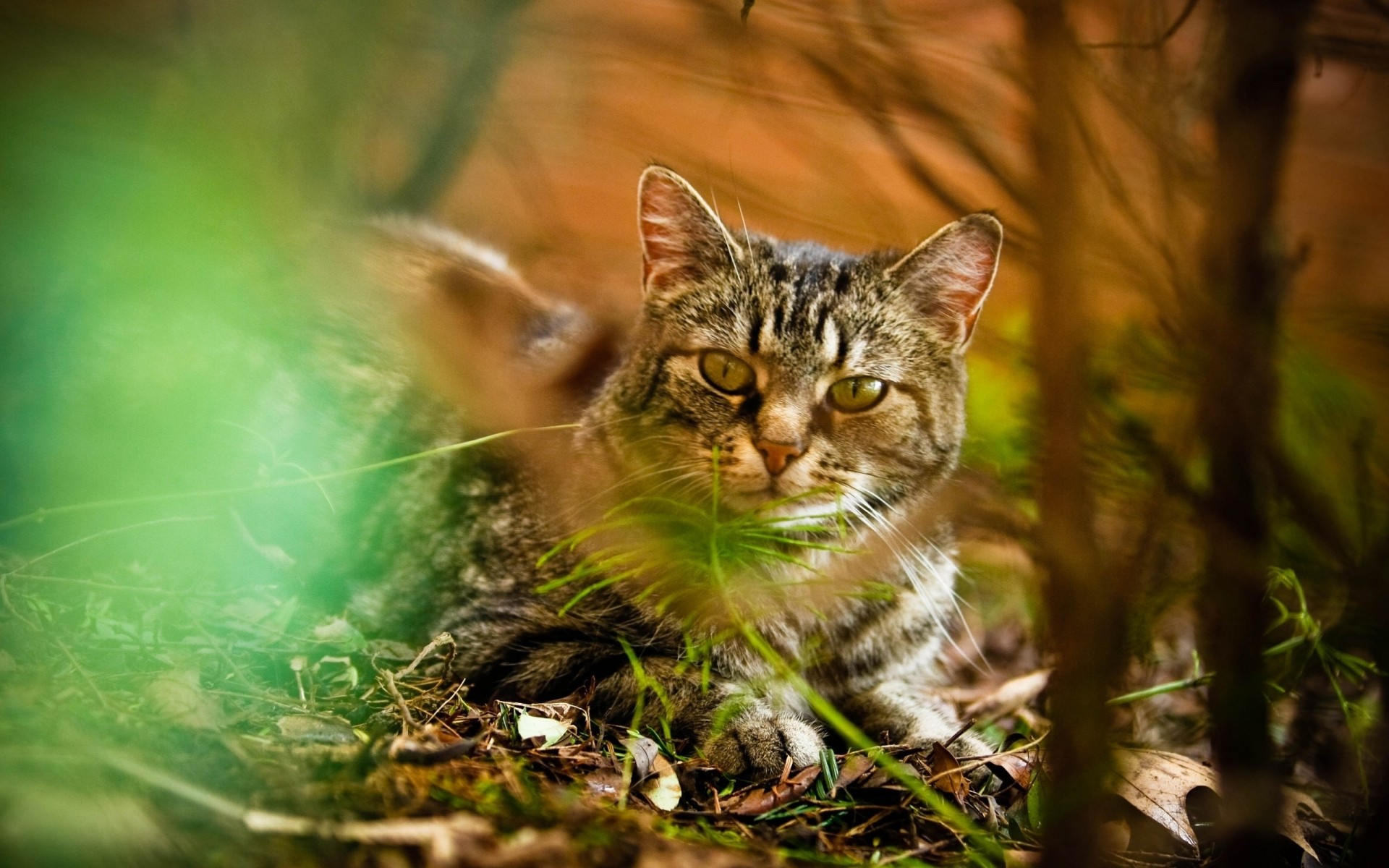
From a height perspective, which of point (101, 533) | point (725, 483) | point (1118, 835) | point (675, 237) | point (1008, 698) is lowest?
point (1008, 698)

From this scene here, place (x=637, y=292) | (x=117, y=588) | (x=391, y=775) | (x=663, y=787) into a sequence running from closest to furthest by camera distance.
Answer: (x=391, y=775) → (x=663, y=787) → (x=117, y=588) → (x=637, y=292)

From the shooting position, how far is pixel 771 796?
5.58 ft

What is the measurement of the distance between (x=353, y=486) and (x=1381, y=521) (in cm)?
232

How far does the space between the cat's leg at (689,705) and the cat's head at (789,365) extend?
1.33ft

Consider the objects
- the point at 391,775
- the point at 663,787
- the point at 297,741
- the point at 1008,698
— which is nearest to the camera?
the point at 391,775

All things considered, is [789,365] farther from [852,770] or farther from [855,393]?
[852,770]

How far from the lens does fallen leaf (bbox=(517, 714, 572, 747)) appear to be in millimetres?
1771

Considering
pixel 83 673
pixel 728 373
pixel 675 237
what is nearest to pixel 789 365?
pixel 728 373

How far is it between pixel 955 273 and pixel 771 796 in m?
1.27

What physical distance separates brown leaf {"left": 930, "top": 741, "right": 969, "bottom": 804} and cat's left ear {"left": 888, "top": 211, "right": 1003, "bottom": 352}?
3.20 ft

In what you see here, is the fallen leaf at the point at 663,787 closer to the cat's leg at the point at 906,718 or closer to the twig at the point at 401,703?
the twig at the point at 401,703

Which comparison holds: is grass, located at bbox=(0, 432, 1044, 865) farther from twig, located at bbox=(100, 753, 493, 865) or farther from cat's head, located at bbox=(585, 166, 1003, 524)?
cat's head, located at bbox=(585, 166, 1003, 524)

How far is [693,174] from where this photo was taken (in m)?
3.00

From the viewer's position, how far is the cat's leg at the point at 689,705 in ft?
5.90
